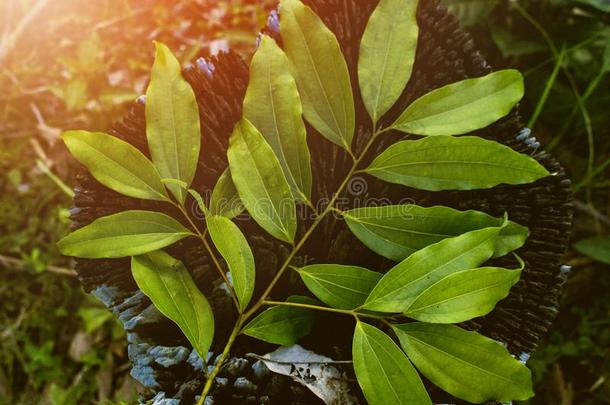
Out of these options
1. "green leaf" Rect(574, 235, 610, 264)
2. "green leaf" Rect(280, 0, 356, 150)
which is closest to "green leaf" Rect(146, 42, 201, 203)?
"green leaf" Rect(280, 0, 356, 150)

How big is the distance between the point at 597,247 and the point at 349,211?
0.62 meters

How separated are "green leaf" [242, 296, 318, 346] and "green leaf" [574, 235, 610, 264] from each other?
0.62 metres

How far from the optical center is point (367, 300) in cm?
59

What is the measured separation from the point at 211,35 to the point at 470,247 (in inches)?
35.1

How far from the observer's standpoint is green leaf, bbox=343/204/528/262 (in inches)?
23.8

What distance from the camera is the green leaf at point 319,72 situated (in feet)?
2.01

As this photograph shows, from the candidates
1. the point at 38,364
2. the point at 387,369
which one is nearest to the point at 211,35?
the point at 38,364

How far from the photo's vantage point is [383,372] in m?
0.58

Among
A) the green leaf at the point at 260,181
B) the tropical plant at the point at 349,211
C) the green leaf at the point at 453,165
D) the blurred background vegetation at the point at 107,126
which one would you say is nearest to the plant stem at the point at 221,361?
the tropical plant at the point at 349,211

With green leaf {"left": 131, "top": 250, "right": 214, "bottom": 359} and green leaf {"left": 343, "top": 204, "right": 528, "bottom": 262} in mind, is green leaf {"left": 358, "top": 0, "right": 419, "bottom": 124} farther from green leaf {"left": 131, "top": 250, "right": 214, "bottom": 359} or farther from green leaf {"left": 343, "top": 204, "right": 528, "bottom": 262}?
green leaf {"left": 131, "top": 250, "right": 214, "bottom": 359}

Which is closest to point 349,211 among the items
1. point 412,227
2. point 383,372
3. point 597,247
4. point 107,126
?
point 412,227

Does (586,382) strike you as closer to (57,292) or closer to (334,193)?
(334,193)

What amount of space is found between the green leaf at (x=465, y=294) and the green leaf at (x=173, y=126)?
0.29m

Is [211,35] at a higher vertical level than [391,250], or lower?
higher
